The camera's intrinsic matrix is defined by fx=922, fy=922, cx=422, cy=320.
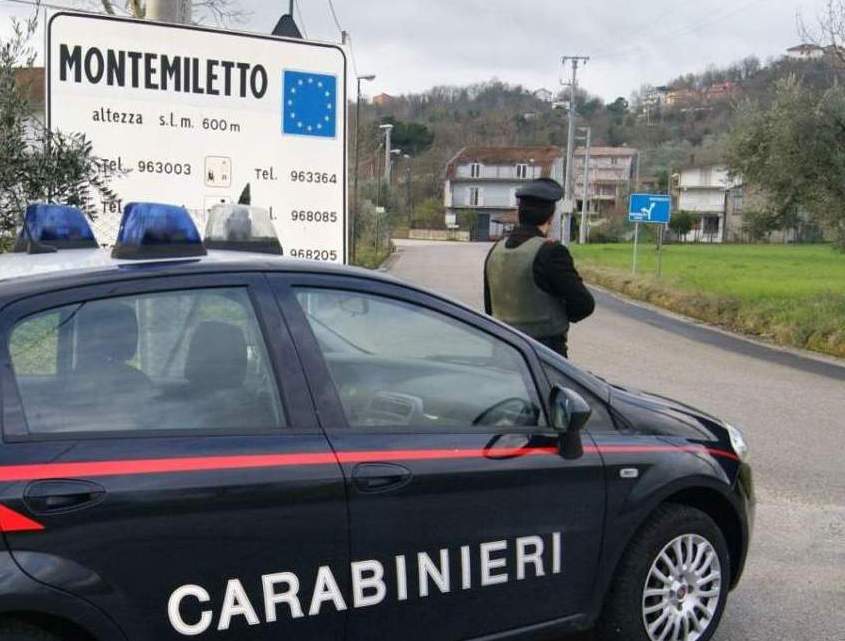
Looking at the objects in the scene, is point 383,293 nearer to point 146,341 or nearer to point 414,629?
point 146,341

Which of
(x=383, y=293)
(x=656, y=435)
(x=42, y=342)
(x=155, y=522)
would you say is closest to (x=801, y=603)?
(x=656, y=435)

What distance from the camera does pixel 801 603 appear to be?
14.8ft

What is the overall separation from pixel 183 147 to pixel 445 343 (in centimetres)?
391

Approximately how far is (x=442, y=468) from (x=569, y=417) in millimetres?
508

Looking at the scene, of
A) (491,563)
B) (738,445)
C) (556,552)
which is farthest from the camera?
(738,445)

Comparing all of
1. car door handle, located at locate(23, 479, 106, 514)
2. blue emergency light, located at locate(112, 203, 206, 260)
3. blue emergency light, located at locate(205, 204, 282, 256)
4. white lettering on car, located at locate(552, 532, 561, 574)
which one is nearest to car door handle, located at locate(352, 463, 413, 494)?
white lettering on car, located at locate(552, 532, 561, 574)

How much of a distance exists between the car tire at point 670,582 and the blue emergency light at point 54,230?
2.44 meters

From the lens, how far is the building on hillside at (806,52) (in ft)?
57.3

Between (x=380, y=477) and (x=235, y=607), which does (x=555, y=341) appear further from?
(x=235, y=607)

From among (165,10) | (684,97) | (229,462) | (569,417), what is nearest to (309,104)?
(165,10)

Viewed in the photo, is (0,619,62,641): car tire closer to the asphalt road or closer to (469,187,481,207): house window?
the asphalt road

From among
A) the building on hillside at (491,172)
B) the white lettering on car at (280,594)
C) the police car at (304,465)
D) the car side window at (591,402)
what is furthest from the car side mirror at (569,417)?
the building on hillside at (491,172)

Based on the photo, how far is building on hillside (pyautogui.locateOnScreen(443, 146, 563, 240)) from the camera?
106500 millimetres

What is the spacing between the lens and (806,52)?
17.9 metres
